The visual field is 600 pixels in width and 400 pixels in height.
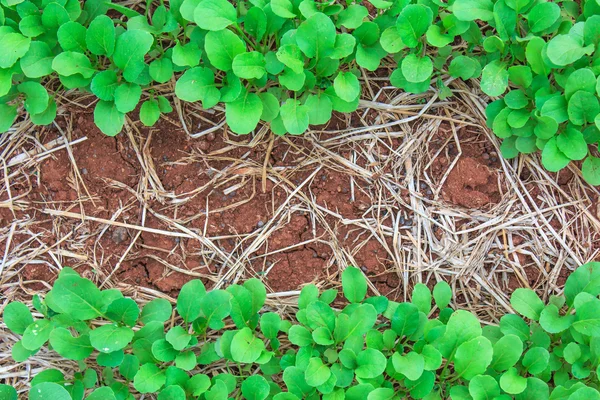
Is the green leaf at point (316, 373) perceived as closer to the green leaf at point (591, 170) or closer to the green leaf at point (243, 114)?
the green leaf at point (243, 114)

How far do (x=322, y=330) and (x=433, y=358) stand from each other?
31cm

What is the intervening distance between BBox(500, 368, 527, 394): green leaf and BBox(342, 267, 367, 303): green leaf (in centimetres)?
44

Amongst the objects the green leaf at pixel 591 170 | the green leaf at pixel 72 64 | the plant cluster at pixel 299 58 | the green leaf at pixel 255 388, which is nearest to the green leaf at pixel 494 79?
the plant cluster at pixel 299 58

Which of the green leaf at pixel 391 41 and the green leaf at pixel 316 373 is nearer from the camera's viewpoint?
the green leaf at pixel 316 373

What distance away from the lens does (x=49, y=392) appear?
155 cm

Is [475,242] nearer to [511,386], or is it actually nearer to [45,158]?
[511,386]

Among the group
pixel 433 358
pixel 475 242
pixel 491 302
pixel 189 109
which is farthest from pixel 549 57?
pixel 189 109

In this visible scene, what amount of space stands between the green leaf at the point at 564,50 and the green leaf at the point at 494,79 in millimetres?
133

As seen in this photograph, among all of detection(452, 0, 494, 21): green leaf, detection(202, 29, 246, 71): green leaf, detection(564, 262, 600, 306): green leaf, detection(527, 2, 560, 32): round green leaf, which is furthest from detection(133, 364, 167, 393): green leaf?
detection(527, 2, 560, 32): round green leaf

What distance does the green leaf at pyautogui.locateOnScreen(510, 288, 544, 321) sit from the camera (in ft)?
5.54

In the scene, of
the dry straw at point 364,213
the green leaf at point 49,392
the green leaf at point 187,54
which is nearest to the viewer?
the green leaf at point 49,392

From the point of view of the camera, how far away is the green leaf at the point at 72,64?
1.64 meters

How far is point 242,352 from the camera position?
5.19ft

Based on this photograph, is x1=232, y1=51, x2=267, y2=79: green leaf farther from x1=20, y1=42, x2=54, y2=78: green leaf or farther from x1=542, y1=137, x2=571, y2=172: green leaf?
x1=542, y1=137, x2=571, y2=172: green leaf
